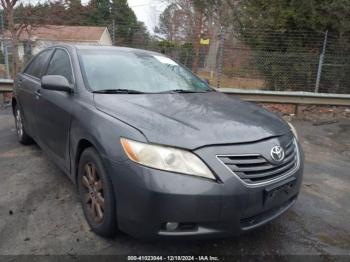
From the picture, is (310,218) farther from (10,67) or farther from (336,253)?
(10,67)

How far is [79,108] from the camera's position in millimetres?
3020

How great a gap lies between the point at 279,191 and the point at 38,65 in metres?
3.59

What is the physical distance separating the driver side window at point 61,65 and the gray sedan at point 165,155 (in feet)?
0.22

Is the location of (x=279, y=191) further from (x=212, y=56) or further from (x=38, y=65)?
(x=212, y=56)

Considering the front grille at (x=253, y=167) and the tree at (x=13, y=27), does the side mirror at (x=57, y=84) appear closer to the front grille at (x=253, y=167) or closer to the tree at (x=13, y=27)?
the front grille at (x=253, y=167)

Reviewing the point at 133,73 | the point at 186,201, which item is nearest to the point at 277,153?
the point at 186,201

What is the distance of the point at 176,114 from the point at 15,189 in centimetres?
217

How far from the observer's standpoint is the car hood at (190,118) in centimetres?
238

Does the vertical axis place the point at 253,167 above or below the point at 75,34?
below

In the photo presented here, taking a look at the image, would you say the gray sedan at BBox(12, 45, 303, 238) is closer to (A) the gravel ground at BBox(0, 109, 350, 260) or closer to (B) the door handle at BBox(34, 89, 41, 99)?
(A) the gravel ground at BBox(0, 109, 350, 260)

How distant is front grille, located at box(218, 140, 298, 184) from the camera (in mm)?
2311

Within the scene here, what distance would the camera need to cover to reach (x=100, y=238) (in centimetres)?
278

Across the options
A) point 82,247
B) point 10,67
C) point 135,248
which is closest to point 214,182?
point 135,248

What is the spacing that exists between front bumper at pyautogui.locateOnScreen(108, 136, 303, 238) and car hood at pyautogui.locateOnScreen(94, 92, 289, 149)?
6.8 inches
